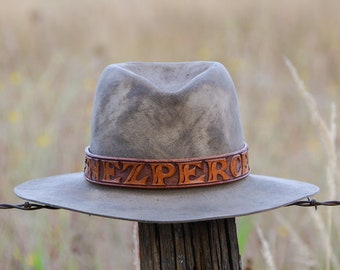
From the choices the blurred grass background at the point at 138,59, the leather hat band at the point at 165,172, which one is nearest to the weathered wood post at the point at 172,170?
the leather hat band at the point at 165,172

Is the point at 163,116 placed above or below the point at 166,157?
above

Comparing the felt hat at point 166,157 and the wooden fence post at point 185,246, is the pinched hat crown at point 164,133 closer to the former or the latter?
the felt hat at point 166,157

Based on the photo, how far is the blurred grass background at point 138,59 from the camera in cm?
390

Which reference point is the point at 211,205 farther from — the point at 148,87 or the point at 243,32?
the point at 243,32

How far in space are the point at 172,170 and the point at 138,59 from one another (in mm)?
5696

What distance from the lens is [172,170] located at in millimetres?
1857

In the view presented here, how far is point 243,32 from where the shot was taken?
8320 mm

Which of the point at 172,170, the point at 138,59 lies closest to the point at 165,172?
the point at 172,170

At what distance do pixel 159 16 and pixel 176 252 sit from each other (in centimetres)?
756

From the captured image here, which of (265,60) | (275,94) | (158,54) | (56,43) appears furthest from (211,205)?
(56,43)

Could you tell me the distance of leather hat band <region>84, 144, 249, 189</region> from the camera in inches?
73.1

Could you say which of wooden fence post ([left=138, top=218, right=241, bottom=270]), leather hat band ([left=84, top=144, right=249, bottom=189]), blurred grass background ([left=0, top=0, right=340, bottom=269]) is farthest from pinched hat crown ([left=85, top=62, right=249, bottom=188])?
blurred grass background ([left=0, top=0, right=340, bottom=269])

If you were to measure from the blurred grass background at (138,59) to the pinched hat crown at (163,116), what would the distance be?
0.96 metres

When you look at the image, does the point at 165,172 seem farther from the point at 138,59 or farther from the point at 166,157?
the point at 138,59
